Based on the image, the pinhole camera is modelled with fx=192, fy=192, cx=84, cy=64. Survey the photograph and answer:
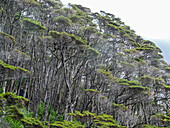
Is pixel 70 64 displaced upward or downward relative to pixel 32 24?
downward

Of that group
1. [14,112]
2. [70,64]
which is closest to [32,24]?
[70,64]

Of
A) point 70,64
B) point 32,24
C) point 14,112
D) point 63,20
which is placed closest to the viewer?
point 14,112

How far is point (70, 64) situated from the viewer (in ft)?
52.7

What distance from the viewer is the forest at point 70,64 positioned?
13.1 metres

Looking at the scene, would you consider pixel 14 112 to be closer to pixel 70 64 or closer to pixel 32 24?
pixel 32 24

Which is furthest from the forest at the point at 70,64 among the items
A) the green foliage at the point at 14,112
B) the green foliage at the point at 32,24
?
the green foliage at the point at 14,112

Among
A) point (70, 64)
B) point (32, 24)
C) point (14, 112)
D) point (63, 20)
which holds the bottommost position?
point (14, 112)

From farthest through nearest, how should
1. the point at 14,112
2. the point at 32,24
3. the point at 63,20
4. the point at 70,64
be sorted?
1. the point at 70,64
2. the point at 63,20
3. the point at 32,24
4. the point at 14,112

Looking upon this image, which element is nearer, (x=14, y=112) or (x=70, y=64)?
(x=14, y=112)

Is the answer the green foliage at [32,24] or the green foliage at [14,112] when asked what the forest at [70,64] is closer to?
the green foliage at [32,24]

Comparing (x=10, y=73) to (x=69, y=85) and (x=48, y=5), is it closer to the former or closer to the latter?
(x=69, y=85)

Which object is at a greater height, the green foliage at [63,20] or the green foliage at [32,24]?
the green foliage at [63,20]

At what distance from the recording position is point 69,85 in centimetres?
1380

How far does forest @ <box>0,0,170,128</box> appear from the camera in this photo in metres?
13.1
